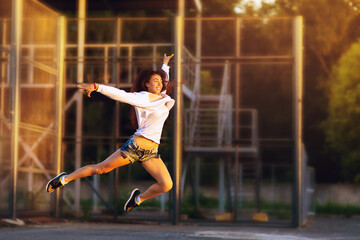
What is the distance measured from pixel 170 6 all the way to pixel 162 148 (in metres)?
4.17

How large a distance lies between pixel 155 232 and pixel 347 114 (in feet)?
70.3

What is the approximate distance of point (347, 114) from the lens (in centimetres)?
3466

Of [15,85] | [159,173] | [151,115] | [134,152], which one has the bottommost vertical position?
[159,173]

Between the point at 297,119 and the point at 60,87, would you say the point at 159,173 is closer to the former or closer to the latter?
the point at 297,119

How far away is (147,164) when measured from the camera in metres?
9.45

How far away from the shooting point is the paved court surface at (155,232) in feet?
45.0

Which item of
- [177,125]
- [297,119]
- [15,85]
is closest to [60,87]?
[15,85]

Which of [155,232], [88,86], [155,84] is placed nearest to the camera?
[88,86]

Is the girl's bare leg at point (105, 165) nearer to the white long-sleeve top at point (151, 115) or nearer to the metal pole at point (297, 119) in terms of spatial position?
the white long-sleeve top at point (151, 115)

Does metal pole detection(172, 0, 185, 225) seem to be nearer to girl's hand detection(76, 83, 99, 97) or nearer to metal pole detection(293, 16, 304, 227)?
metal pole detection(293, 16, 304, 227)

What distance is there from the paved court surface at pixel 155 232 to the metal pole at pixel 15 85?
1048mm

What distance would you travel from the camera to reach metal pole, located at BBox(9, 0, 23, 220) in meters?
15.9

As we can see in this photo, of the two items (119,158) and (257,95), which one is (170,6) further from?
(257,95)

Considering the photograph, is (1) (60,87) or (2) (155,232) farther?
(1) (60,87)
